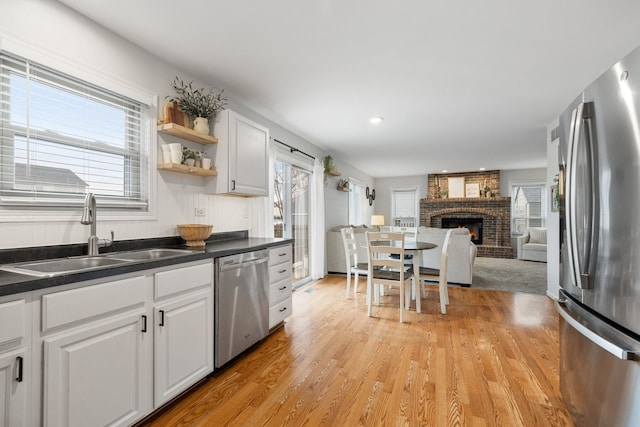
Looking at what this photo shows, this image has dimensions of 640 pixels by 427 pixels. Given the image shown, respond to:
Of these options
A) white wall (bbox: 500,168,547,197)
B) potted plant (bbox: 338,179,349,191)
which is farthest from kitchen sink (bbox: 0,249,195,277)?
white wall (bbox: 500,168,547,197)

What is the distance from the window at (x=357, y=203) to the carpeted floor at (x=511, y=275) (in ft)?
10.3

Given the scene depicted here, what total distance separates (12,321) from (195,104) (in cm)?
202

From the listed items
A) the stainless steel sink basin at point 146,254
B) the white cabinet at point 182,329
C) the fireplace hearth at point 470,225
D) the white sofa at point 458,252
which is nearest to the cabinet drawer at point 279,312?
the white cabinet at point 182,329

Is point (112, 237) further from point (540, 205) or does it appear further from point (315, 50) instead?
point (540, 205)

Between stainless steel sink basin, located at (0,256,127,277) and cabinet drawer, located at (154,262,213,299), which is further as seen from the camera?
cabinet drawer, located at (154,262,213,299)

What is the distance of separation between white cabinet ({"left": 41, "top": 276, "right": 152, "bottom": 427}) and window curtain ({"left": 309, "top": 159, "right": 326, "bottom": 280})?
3.75 meters

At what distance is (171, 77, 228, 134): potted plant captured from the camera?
8.61 ft

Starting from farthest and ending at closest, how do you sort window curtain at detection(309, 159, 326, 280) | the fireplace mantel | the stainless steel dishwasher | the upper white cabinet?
the fireplace mantel, window curtain at detection(309, 159, 326, 280), the upper white cabinet, the stainless steel dishwasher

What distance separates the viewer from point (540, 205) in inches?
335

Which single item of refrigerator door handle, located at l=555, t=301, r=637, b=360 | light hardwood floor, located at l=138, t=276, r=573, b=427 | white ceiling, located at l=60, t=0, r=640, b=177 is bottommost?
light hardwood floor, located at l=138, t=276, r=573, b=427

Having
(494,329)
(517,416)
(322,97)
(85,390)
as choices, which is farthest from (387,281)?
(85,390)

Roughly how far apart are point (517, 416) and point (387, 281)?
179 cm

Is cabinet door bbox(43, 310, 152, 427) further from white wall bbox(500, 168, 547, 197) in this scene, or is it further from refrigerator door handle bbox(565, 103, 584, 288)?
white wall bbox(500, 168, 547, 197)

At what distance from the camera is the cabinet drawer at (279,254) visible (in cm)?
291
